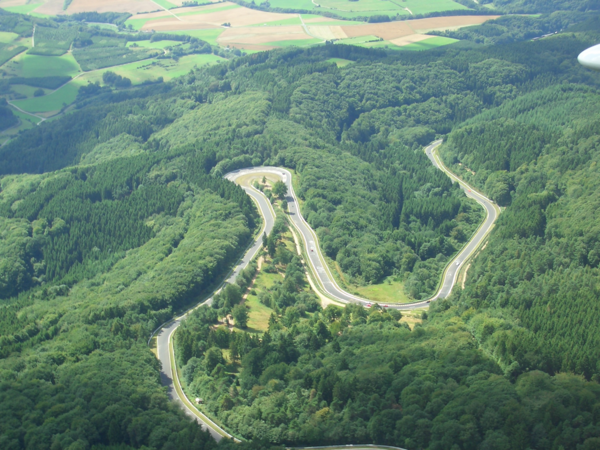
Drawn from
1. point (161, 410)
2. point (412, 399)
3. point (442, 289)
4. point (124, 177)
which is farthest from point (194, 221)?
point (412, 399)

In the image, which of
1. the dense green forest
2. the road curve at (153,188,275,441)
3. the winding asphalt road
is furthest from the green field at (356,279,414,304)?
the road curve at (153,188,275,441)

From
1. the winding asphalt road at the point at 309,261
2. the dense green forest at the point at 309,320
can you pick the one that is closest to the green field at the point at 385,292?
the dense green forest at the point at 309,320

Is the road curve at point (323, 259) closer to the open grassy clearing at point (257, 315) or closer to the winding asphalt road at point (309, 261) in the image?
the winding asphalt road at point (309, 261)

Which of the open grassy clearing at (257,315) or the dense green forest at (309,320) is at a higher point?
the dense green forest at (309,320)

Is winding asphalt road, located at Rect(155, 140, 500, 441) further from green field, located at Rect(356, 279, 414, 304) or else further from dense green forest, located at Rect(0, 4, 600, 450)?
green field, located at Rect(356, 279, 414, 304)

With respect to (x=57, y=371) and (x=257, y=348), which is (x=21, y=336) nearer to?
(x=57, y=371)

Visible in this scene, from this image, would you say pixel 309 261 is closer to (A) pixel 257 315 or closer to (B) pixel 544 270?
(A) pixel 257 315

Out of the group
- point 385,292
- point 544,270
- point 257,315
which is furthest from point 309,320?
point 544,270

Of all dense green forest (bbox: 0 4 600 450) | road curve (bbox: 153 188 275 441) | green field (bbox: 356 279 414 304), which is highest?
dense green forest (bbox: 0 4 600 450)
